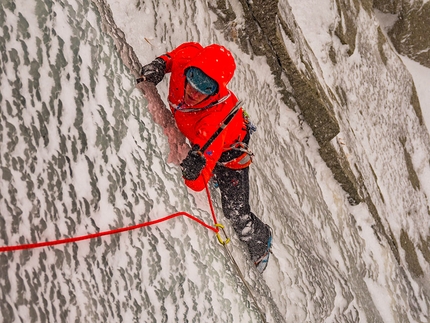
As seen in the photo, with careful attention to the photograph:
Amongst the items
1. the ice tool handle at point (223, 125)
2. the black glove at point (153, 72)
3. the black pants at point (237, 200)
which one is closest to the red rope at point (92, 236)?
the ice tool handle at point (223, 125)

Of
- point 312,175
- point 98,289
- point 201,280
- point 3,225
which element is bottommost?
point 312,175

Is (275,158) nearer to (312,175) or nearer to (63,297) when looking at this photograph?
(312,175)

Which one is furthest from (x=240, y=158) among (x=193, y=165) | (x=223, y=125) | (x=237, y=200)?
(x=193, y=165)

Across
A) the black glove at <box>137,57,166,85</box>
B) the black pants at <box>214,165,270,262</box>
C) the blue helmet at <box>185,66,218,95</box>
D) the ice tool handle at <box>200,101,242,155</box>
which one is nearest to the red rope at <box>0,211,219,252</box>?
the ice tool handle at <box>200,101,242,155</box>

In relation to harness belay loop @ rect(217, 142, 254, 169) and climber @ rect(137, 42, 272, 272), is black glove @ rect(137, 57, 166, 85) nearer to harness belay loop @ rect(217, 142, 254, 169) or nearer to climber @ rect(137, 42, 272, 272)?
climber @ rect(137, 42, 272, 272)

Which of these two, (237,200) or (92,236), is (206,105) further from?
(92,236)

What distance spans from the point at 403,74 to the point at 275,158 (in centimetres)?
798

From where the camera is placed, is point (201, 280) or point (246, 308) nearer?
point (201, 280)

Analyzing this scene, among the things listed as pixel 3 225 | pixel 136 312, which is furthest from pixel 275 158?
pixel 3 225

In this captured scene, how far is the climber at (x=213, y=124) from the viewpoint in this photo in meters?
2.93

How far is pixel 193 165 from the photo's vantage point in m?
2.92

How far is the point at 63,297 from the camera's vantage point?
2217 millimetres

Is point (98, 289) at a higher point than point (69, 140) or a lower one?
lower

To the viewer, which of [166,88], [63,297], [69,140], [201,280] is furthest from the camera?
[166,88]
